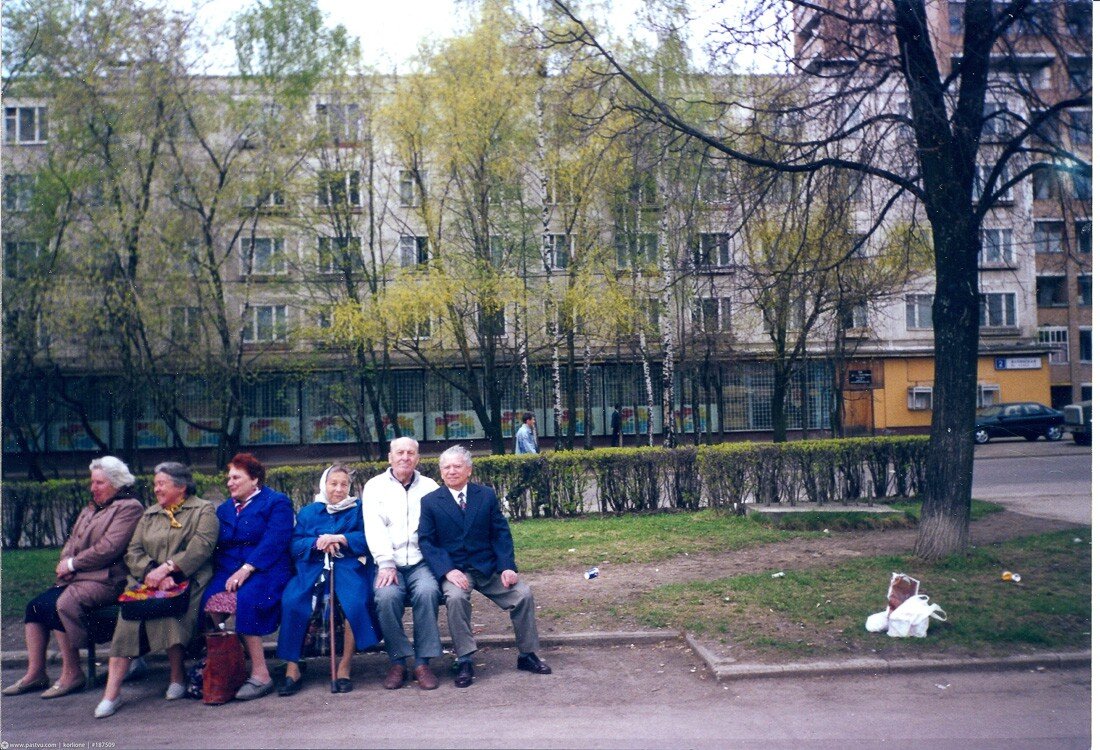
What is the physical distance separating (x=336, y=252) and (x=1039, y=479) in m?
18.0

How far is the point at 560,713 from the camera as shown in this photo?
5914 millimetres

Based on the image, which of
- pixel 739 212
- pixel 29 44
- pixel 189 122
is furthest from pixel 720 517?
pixel 189 122

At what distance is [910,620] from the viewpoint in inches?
275

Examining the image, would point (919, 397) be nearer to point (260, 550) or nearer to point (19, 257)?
point (19, 257)

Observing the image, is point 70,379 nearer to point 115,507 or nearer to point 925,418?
point 115,507

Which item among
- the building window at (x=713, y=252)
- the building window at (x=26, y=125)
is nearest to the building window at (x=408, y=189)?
the building window at (x=26, y=125)

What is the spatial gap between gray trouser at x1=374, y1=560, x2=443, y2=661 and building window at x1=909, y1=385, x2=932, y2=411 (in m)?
35.1

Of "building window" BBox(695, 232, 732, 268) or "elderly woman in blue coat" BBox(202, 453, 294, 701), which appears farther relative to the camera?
"building window" BBox(695, 232, 732, 268)

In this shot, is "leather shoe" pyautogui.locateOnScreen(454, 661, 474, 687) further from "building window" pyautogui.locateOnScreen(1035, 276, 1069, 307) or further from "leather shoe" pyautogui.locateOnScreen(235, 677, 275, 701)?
"building window" pyautogui.locateOnScreen(1035, 276, 1069, 307)

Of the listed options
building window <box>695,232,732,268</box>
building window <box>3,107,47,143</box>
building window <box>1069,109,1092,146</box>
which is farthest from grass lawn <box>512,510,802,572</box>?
building window <box>3,107,47,143</box>

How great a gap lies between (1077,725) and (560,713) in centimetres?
317

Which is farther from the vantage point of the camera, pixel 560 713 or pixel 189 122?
pixel 189 122

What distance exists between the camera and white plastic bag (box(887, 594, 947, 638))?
22.9 feet

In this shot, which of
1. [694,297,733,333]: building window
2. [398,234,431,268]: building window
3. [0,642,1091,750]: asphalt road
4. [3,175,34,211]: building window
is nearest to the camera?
[0,642,1091,750]: asphalt road
